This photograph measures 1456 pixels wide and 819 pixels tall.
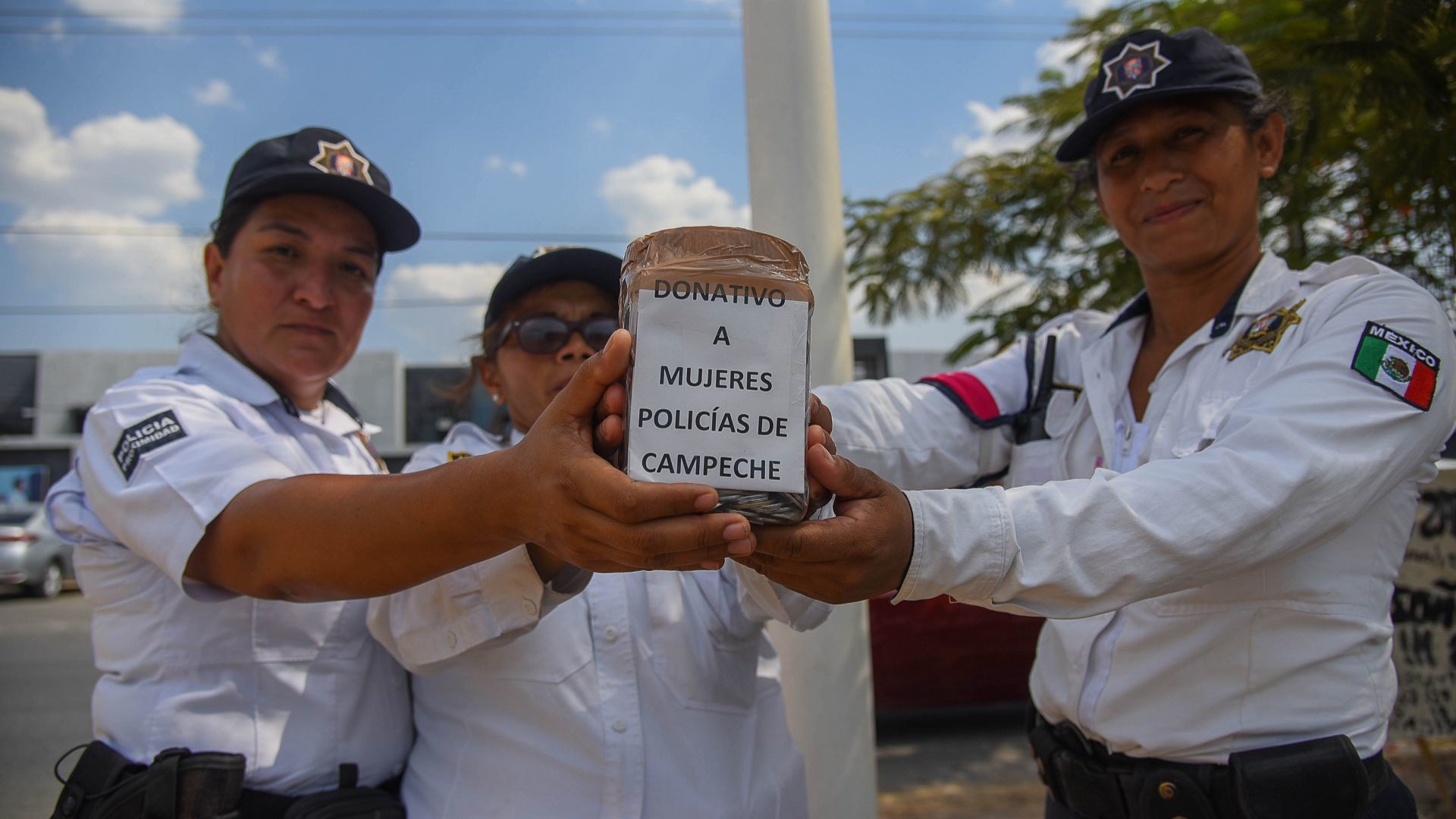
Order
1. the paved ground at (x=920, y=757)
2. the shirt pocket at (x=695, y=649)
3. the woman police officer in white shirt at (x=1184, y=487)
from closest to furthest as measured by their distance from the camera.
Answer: the woman police officer in white shirt at (x=1184, y=487), the shirt pocket at (x=695, y=649), the paved ground at (x=920, y=757)

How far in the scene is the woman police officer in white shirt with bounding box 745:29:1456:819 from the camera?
139 centimetres

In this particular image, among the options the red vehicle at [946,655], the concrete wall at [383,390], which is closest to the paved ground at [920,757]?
the red vehicle at [946,655]

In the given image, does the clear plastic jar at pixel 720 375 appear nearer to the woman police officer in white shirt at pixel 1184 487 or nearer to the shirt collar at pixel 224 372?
the woman police officer in white shirt at pixel 1184 487

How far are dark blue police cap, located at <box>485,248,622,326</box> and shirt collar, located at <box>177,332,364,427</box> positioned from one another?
53 centimetres

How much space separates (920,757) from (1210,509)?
4.73 metres

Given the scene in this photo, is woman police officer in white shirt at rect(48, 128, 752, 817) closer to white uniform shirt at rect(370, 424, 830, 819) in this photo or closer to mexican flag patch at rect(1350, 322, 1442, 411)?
white uniform shirt at rect(370, 424, 830, 819)

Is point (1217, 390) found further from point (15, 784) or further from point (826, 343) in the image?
point (15, 784)

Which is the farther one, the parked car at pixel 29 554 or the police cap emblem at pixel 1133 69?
the parked car at pixel 29 554

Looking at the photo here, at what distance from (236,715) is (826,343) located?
1.62m

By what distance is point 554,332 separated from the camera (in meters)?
1.97

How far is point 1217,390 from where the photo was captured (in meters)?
1.76

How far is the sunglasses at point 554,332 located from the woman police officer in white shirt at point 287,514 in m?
0.41

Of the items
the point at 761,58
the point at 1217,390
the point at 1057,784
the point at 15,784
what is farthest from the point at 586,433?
the point at 15,784

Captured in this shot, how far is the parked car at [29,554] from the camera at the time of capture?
1340 cm
